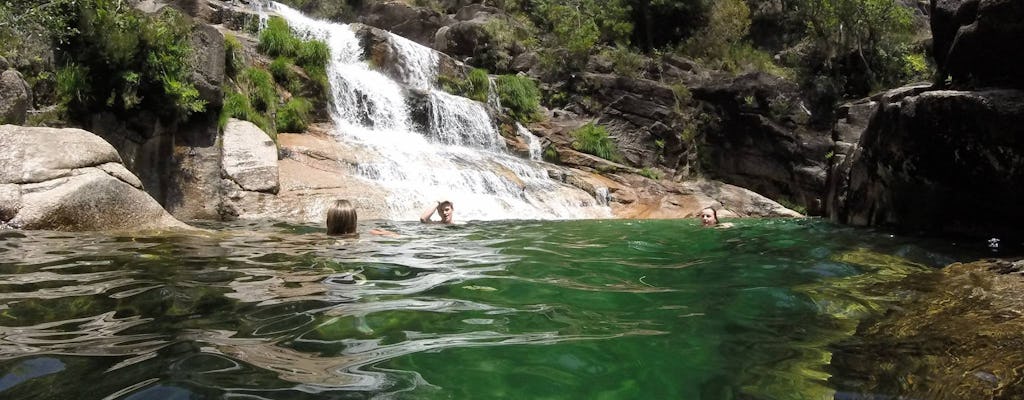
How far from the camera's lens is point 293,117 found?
48.8ft

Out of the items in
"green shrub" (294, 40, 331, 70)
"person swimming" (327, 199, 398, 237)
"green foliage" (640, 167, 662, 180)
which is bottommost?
"person swimming" (327, 199, 398, 237)

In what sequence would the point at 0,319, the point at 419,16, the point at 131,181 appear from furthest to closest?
the point at 419,16 < the point at 131,181 < the point at 0,319

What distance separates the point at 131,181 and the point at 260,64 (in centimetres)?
945

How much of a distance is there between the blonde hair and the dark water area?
942 mm

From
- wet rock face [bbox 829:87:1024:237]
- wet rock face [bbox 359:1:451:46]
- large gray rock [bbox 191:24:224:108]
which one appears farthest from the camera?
wet rock face [bbox 359:1:451:46]

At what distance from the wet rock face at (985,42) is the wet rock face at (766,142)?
15.0 metres

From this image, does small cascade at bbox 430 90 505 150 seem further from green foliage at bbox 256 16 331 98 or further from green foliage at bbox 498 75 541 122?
green foliage at bbox 256 16 331 98

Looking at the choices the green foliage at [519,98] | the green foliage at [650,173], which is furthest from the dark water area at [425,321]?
the green foliage at [519,98]

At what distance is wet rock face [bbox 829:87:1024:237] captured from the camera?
5645 millimetres

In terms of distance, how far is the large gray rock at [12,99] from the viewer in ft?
28.5

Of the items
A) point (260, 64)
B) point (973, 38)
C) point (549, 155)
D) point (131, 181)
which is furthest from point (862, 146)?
point (260, 64)

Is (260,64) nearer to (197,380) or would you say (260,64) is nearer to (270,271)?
(270,271)

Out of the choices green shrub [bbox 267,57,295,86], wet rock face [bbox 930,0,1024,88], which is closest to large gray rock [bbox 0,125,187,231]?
green shrub [bbox 267,57,295,86]

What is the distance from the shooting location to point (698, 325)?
2.84 m
